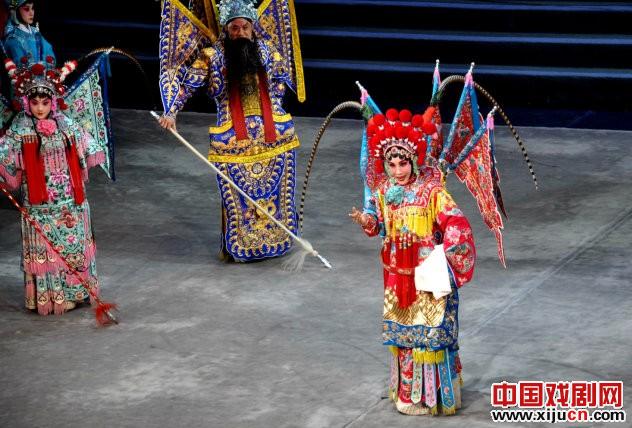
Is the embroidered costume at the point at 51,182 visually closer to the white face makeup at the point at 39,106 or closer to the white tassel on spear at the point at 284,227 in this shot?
the white face makeup at the point at 39,106

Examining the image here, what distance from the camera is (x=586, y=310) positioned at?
8.83 meters

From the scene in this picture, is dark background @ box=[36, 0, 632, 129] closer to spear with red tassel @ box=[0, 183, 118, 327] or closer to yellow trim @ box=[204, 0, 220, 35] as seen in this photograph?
yellow trim @ box=[204, 0, 220, 35]

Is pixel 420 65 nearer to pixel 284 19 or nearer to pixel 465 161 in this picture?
pixel 284 19

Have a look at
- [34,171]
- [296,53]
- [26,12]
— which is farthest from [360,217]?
[26,12]

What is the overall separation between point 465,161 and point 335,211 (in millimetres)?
3730

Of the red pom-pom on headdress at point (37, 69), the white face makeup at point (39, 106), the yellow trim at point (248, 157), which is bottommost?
the yellow trim at point (248, 157)

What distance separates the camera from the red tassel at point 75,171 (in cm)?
888

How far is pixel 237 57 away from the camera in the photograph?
9695 millimetres

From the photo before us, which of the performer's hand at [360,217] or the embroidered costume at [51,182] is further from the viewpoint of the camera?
the embroidered costume at [51,182]

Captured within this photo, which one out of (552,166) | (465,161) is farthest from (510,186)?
(465,161)

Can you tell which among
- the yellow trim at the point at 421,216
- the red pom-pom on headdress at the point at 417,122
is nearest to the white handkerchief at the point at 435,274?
the yellow trim at the point at 421,216

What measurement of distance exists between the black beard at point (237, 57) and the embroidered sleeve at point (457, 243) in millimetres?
3007

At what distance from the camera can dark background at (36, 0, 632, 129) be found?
13391 millimetres

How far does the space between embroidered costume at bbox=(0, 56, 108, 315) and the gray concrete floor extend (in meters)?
0.22
